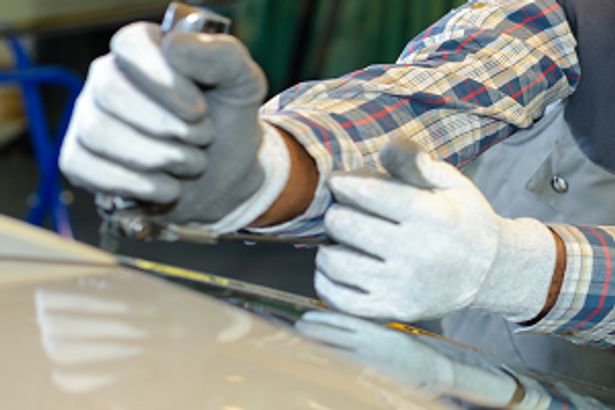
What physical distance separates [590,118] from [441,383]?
59 centimetres

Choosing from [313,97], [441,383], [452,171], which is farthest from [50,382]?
[313,97]

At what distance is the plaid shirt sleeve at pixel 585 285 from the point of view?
896 mm

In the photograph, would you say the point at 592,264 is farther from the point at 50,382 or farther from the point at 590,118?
the point at 50,382

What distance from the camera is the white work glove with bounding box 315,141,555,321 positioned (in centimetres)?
78

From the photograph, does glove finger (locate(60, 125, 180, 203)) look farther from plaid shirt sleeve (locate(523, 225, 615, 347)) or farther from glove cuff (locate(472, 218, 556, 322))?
plaid shirt sleeve (locate(523, 225, 615, 347))

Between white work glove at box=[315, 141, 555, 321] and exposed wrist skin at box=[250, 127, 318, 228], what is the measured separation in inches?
2.9

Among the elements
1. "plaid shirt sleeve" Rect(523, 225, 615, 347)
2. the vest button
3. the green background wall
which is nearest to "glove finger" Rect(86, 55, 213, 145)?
"plaid shirt sleeve" Rect(523, 225, 615, 347)

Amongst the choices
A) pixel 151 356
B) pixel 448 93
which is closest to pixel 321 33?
pixel 448 93

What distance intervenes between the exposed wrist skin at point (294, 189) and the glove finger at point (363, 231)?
87 mm

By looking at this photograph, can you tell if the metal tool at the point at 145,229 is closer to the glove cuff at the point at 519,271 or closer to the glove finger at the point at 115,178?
the glove finger at the point at 115,178

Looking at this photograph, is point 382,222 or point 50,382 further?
point 382,222

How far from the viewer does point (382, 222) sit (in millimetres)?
779

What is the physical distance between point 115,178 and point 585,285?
1.72 ft

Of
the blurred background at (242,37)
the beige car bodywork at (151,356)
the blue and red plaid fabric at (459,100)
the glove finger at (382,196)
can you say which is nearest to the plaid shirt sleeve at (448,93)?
the blue and red plaid fabric at (459,100)
